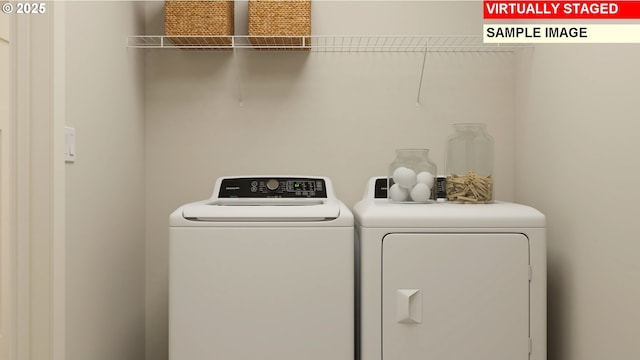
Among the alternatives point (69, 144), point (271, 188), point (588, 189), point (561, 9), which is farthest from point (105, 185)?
point (561, 9)

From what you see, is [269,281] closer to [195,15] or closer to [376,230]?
[376,230]

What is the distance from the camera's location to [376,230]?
1.71m

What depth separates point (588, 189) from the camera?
1702 mm

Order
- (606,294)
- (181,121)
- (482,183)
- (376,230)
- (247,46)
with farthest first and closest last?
1. (181,121)
2. (247,46)
3. (482,183)
4. (376,230)
5. (606,294)

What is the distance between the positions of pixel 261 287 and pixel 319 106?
103 centimetres

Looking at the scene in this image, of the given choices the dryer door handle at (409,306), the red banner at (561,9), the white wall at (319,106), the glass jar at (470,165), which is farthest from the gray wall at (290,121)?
the dryer door handle at (409,306)

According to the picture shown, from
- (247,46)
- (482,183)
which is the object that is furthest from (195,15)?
(482,183)

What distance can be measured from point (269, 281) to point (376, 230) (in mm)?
375

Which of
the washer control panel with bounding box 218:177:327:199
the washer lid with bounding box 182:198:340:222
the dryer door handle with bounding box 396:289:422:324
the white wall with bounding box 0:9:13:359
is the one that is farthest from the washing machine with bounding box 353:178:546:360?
the white wall with bounding box 0:9:13:359

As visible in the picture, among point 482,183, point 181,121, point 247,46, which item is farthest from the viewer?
point 181,121

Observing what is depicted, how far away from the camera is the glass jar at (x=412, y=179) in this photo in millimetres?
1946

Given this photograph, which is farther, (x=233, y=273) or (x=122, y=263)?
(x=122, y=263)

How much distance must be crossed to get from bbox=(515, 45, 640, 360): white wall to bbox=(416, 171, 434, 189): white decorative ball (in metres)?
0.45

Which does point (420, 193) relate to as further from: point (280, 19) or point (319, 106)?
point (280, 19)
